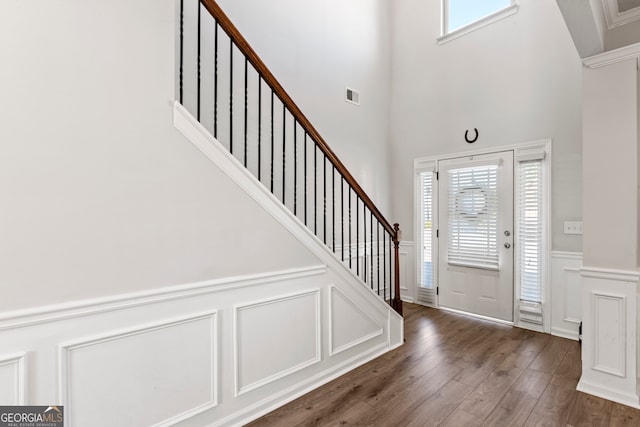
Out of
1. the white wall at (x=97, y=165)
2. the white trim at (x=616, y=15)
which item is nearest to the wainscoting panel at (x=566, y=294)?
the white trim at (x=616, y=15)

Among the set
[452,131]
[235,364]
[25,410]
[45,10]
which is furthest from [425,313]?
[45,10]

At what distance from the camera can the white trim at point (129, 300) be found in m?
1.24

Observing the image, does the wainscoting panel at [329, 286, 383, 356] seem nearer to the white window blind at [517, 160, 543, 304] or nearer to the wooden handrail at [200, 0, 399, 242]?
the wooden handrail at [200, 0, 399, 242]

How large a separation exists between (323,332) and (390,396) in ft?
2.07

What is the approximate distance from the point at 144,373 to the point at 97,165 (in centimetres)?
102

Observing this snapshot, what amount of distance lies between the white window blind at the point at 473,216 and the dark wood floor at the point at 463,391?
100 cm

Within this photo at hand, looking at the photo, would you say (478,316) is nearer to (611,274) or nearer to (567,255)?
(567,255)

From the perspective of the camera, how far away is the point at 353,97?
414 cm

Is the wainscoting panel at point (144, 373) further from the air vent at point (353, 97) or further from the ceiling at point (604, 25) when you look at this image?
the air vent at point (353, 97)

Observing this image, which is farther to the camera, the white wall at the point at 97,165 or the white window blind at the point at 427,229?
the white window blind at the point at 427,229

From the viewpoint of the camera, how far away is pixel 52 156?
1291mm

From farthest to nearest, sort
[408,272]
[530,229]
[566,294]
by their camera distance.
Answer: [408,272]
[530,229]
[566,294]

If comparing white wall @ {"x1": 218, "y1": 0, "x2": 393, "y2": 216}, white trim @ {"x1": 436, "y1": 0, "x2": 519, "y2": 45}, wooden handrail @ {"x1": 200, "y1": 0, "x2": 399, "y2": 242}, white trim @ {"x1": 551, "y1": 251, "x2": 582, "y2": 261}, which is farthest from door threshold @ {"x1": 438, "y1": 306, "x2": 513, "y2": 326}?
white trim @ {"x1": 436, "y1": 0, "x2": 519, "y2": 45}

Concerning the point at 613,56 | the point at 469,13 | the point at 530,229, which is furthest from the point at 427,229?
the point at 469,13
